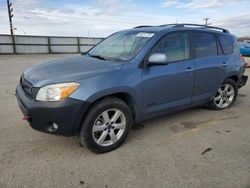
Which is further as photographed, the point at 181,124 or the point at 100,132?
the point at 181,124

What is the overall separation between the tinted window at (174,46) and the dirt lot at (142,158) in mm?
1219

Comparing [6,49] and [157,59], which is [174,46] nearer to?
[157,59]

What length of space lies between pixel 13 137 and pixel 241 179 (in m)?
3.15

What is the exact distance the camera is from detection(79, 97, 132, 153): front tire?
2996 millimetres

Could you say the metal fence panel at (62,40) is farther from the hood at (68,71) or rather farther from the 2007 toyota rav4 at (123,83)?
the hood at (68,71)

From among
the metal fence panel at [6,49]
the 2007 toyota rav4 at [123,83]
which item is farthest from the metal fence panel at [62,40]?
the 2007 toyota rav4 at [123,83]

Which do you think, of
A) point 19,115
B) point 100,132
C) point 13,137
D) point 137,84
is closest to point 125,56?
point 137,84

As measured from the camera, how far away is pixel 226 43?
193 inches

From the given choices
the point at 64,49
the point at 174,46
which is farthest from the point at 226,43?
the point at 64,49

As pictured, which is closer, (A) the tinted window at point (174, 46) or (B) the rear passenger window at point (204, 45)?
(A) the tinted window at point (174, 46)

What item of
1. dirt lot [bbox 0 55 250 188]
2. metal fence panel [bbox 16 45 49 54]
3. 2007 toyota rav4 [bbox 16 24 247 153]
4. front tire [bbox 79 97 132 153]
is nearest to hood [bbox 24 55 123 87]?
2007 toyota rav4 [bbox 16 24 247 153]

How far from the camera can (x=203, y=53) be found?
433 cm

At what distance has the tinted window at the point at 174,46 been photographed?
371 cm

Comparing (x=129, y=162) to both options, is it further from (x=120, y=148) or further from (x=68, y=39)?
(x=68, y=39)
